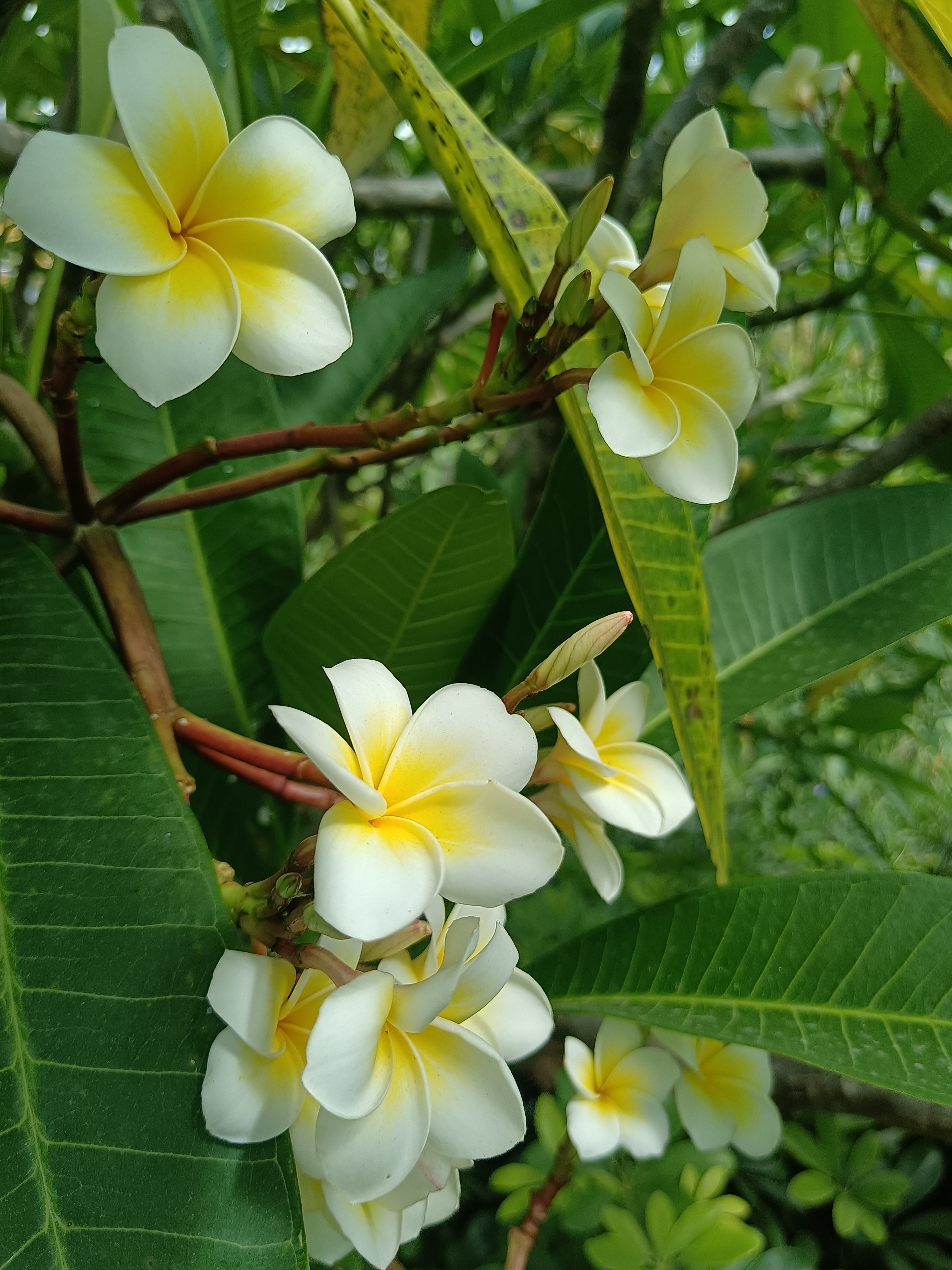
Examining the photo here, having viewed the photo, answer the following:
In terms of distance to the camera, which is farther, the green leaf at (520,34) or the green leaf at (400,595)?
the green leaf at (520,34)

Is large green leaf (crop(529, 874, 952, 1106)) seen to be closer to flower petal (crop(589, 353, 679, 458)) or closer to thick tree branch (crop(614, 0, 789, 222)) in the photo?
flower petal (crop(589, 353, 679, 458))

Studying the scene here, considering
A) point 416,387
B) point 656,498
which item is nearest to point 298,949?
point 656,498

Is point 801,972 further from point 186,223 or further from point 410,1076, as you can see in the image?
point 186,223

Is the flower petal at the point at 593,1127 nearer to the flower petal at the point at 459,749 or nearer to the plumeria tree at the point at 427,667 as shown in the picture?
the plumeria tree at the point at 427,667

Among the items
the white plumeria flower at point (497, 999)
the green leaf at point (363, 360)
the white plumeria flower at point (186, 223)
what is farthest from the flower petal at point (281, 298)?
the green leaf at point (363, 360)

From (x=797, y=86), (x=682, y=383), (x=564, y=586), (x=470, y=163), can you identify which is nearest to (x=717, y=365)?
(x=682, y=383)

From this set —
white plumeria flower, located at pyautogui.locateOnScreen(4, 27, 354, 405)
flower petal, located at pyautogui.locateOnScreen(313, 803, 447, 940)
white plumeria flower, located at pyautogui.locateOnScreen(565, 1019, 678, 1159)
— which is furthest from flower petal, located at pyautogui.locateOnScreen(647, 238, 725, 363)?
white plumeria flower, located at pyautogui.locateOnScreen(565, 1019, 678, 1159)
